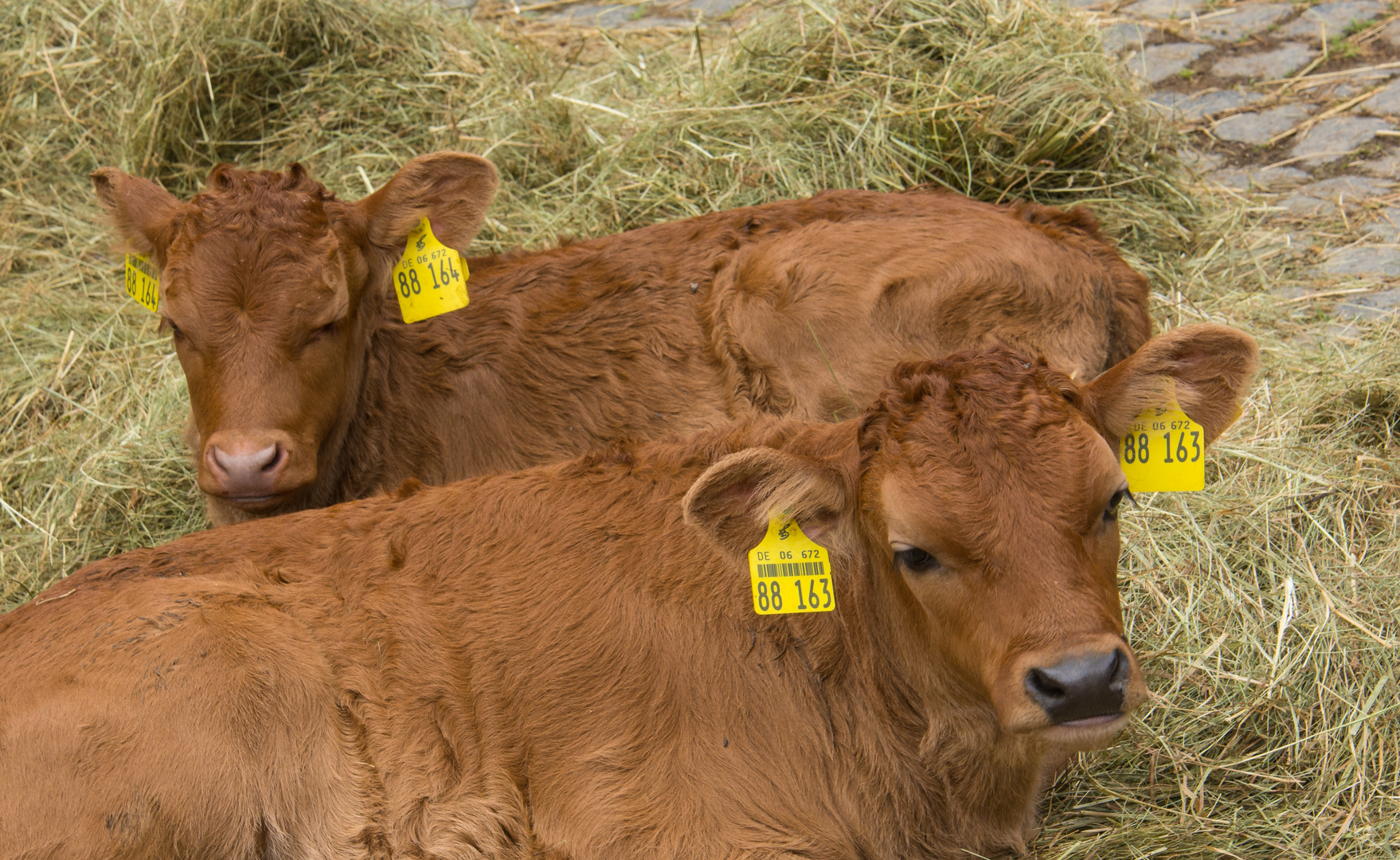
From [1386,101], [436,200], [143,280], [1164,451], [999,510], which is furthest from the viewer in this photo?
[1386,101]

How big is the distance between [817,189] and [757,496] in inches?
170

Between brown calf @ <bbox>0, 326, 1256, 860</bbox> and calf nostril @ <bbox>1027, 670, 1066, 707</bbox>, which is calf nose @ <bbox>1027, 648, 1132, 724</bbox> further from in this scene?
brown calf @ <bbox>0, 326, 1256, 860</bbox>

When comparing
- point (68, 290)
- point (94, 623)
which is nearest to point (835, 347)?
point (94, 623)

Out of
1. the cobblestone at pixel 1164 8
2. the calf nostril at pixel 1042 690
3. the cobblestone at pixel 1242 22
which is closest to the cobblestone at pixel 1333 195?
the cobblestone at pixel 1242 22

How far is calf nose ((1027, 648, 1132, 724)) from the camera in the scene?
3072mm

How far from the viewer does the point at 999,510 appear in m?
3.21

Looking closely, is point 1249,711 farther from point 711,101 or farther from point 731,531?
point 711,101

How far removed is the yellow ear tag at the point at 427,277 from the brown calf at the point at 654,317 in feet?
0.27

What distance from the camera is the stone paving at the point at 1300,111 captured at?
707cm

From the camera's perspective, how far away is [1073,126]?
290 inches

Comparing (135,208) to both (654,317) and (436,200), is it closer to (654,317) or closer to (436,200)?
(436,200)

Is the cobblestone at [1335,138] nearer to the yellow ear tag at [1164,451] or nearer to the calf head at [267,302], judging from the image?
the yellow ear tag at [1164,451]

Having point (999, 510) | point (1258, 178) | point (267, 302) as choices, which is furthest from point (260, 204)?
point (1258, 178)

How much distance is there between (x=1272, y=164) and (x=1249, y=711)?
4511 millimetres
